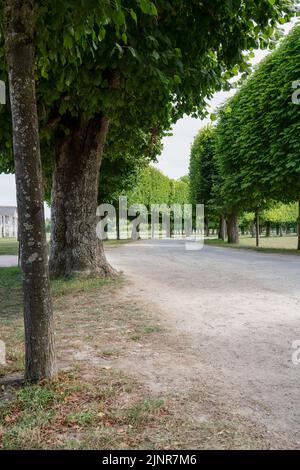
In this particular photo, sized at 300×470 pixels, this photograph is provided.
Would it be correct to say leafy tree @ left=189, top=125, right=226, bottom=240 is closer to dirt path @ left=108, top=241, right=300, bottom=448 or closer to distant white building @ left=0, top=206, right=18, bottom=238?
dirt path @ left=108, top=241, right=300, bottom=448

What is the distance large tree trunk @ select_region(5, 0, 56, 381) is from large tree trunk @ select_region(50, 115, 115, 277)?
21.8 ft

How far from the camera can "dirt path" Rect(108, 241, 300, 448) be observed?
327cm

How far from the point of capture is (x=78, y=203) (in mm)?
10547

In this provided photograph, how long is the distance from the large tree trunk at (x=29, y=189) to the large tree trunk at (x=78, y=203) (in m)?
6.65

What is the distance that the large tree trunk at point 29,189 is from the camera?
3559mm

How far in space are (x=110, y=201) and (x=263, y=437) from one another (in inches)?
1166

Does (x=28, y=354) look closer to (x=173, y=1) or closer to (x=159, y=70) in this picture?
(x=159, y=70)

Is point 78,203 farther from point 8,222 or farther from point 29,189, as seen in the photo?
point 8,222

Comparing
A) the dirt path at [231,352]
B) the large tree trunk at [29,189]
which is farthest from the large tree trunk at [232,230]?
the large tree trunk at [29,189]

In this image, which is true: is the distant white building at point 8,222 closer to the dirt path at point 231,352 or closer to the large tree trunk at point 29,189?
the dirt path at point 231,352

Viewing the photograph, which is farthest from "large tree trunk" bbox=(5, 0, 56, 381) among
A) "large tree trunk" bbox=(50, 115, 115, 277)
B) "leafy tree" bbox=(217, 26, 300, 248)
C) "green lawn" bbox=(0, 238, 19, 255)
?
"green lawn" bbox=(0, 238, 19, 255)

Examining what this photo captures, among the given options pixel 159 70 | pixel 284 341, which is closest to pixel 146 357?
pixel 284 341

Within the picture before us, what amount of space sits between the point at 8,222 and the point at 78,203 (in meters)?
93.8

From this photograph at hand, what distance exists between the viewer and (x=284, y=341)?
16.9ft
